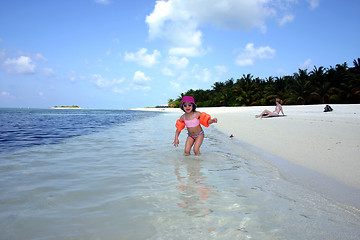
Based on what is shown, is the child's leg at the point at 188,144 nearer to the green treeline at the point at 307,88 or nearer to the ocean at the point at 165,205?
the ocean at the point at 165,205

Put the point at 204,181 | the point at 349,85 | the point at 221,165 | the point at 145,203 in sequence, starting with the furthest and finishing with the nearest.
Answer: the point at 349,85 < the point at 221,165 < the point at 204,181 < the point at 145,203

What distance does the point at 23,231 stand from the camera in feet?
6.10

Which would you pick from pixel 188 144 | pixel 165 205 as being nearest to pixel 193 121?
pixel 188 144

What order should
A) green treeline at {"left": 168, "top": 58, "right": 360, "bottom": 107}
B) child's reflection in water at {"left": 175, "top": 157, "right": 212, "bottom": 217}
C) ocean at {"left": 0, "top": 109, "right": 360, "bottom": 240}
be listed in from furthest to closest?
green treeline at {"left": 168, "top": 58, "right": 360, "bottom": 107} < child's reflection in water at {"left": 175, "top": 157, "right": 212, "bottom": 217} < ocean at {"left": 0, "top": 109, "right": 360, "bottom": 240}

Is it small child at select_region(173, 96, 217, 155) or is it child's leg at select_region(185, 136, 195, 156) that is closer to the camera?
child's leg at select_region(185, 136, 195, 156)

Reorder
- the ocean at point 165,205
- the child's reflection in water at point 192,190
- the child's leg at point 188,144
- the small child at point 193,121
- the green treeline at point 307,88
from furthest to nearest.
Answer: the green treeline at point 307,88 → the small child at point 193,121 → the child's leg at point 188,144 → the child's reflection in water at point 192,190 → the ocean at point 165,205

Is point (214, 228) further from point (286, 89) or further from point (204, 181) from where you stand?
point (286, 89)

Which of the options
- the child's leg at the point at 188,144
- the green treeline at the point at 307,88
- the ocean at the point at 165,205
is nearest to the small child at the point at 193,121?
the child's leg at the point at 188,144

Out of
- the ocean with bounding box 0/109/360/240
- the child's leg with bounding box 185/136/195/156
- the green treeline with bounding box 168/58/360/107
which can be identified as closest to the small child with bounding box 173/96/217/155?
the child's leg with bounding box 185/136/195/156

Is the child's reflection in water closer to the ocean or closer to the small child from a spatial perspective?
the ocean

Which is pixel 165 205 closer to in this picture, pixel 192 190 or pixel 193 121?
pixel 192 190

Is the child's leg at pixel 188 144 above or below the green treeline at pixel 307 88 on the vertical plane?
below

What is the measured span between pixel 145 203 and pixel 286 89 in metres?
41.2

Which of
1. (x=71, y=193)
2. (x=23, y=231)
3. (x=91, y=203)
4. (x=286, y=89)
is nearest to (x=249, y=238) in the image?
(x=91, y=203)
